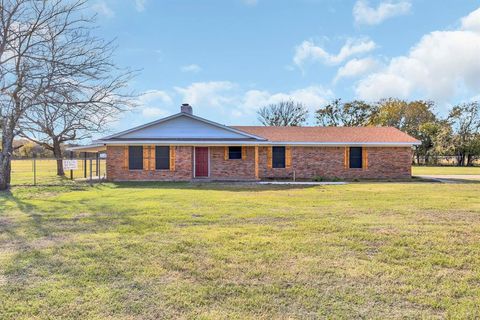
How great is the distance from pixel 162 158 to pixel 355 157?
10.5 m

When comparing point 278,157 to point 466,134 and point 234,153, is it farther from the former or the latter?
point 466,134

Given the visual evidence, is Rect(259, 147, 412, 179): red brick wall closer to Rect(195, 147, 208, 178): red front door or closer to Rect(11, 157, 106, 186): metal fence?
Rect(195, 147, 208, 178): red front door

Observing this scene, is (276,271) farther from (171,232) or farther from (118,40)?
(118,40)

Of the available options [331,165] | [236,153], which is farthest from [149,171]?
[331,165]

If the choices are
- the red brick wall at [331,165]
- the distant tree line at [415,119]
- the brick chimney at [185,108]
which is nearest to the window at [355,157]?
the red brick wall at [331,165]

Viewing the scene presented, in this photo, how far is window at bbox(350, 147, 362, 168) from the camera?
17953 mm

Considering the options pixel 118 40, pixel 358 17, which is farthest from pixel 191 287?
pixel 358 17

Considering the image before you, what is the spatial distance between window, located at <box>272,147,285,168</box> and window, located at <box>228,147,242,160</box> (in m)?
1.94

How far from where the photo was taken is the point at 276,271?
390 cm

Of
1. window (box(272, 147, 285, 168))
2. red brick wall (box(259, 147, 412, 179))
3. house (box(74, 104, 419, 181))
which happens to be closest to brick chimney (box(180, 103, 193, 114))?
house (box(74, 104, 419, 181))

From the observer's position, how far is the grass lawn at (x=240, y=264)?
3088 mm

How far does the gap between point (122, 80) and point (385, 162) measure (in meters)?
14.2

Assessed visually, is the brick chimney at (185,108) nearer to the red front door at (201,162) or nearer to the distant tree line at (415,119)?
the red front door at (201,162)

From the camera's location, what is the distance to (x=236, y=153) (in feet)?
56.9
